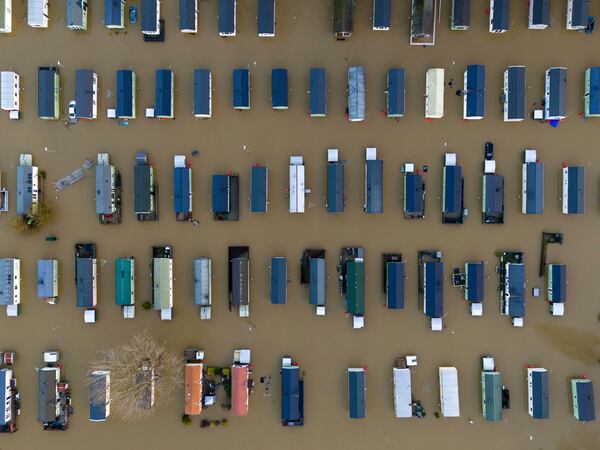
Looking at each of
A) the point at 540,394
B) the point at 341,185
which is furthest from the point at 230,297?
the point at 540,394

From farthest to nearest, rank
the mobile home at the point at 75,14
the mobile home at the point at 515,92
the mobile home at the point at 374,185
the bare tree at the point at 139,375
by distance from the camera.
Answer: the mobile home at the point at 374,185 → the mobile home at the point at 515,92 → the mobile home at the point at 75,14 → the bare tree at the point at 139,375

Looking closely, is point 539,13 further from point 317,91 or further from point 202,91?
point 202,91

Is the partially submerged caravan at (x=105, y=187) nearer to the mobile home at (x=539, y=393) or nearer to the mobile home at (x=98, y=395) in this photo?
the mobile home at (x=98, y=395)

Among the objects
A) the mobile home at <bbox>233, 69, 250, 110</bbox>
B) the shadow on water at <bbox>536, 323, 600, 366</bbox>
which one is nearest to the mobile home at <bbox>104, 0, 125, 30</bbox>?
the mobile home at <bbox>233, 69, 250, 110</bbox>

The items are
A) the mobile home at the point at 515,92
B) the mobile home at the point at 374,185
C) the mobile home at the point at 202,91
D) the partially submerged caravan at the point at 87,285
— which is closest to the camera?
the partially submerged caravan at the point at 87,285

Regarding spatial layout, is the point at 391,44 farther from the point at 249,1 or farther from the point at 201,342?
the point at 201,342

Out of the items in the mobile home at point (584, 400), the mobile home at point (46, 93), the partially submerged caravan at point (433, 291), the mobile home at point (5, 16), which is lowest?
the mobile home at point (584, 400)

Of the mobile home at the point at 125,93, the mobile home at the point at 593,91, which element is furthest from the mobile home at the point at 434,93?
the mobile home at the point at 125,93
